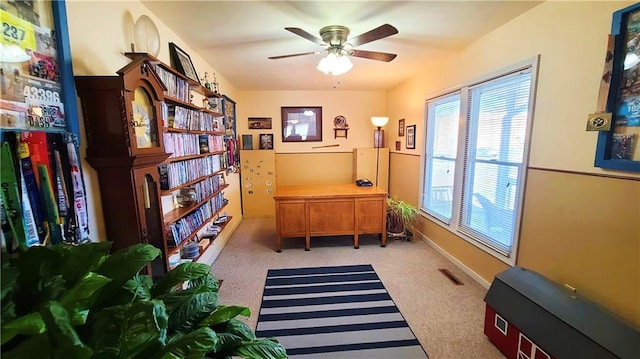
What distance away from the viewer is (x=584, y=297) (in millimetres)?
1663

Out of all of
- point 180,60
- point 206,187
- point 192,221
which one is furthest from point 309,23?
point 192,221

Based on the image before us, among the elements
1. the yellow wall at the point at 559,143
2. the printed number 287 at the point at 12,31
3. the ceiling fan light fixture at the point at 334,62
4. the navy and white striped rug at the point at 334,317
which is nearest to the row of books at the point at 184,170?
the yellow wall at the point at 559,143

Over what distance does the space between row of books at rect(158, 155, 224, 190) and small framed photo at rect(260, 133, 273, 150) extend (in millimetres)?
1916

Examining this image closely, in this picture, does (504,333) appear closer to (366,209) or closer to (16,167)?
→ (366,209)

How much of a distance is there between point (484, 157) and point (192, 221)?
2.92 m

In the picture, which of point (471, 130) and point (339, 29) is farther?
point (471, 130)

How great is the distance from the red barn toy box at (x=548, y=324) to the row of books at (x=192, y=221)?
239 cm

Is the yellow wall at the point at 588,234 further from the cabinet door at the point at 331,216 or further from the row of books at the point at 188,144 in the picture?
the row of books at the point at 188,144

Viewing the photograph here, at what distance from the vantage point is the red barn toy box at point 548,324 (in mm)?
1269

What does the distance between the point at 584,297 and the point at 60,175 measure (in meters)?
2.94

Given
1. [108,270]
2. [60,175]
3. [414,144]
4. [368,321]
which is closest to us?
[108,270]

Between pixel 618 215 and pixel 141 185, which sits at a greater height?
pixel 141 185

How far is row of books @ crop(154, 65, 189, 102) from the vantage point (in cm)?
196

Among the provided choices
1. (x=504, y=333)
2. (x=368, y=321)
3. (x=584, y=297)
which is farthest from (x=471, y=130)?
(x=368, y=321)
